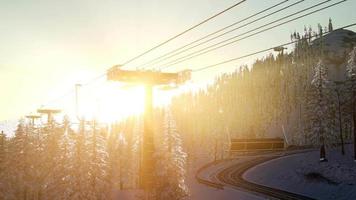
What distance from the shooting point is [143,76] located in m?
38.3

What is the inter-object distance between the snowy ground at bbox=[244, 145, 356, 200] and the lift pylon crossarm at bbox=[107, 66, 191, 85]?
29.7 m

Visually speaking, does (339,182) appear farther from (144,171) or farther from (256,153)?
(256,153)

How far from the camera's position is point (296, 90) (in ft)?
638

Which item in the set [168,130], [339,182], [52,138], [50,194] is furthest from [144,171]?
[339,182]

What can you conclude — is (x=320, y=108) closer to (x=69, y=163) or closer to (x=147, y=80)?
(x=147, y=80)

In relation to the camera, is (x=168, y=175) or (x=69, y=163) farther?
(x=69, y=163)

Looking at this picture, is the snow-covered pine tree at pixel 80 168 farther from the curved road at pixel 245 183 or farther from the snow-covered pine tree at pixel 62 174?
the curved road at pixel 245 183

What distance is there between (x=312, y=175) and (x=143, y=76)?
3627cm

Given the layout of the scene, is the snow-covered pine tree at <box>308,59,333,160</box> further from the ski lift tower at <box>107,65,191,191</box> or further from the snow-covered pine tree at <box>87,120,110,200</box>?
the snow-covered pine tree at <box>87,120,110,200</box>

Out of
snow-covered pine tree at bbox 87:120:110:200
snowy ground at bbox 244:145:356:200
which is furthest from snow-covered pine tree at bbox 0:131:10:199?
snowy ground at bbox 244:145:356:200

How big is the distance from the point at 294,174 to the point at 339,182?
892 centimetres

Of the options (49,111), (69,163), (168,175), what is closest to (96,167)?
(69,163)

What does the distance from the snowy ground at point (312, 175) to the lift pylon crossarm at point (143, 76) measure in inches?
1168

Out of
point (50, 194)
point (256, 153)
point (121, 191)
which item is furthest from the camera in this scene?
point (256, 153)
